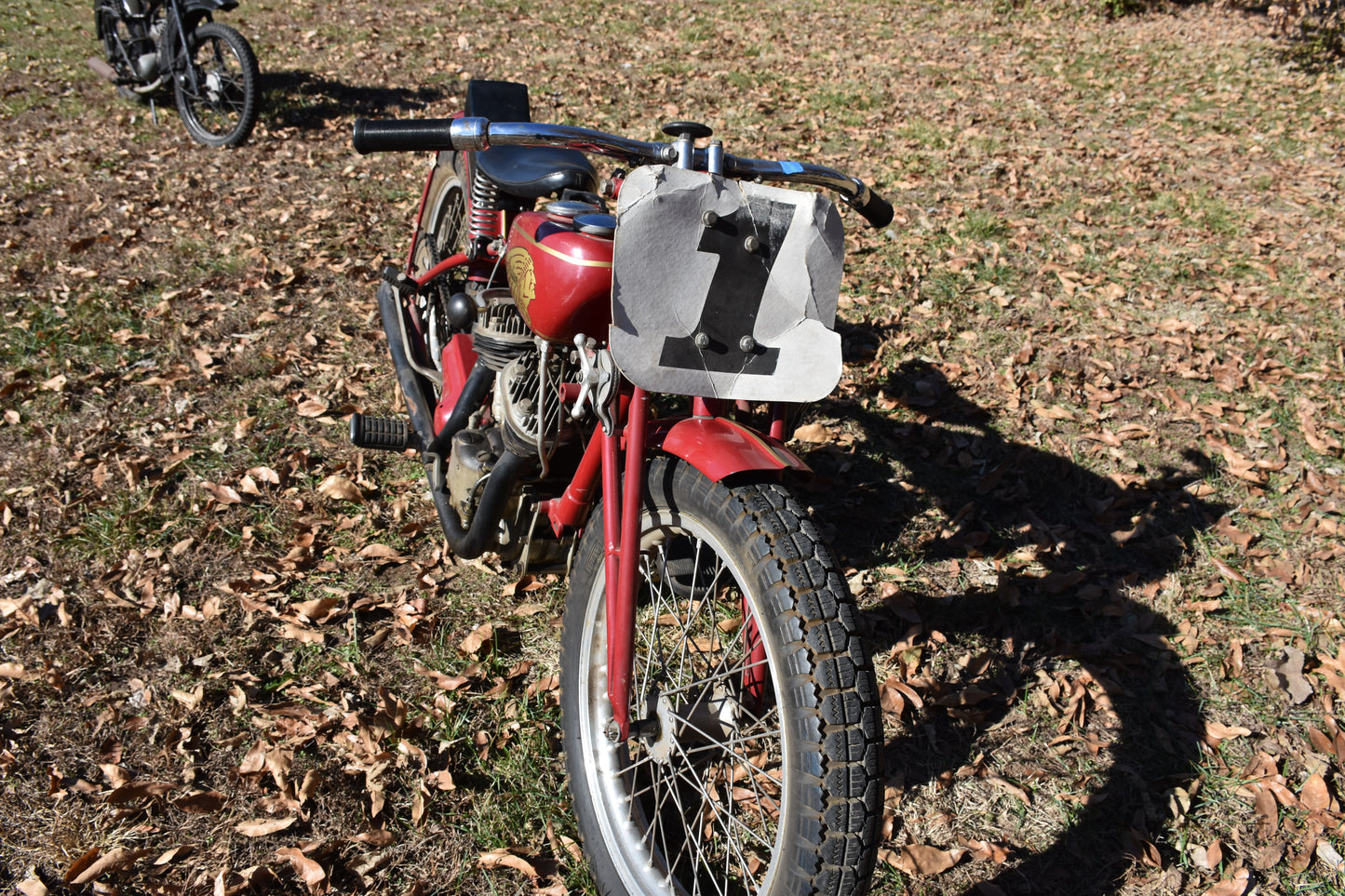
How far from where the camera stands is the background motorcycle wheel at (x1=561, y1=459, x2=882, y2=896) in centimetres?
170

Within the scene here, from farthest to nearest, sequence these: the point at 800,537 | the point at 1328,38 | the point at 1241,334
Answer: the point at 1328,38, the point at 1241,334, the point at 800,537

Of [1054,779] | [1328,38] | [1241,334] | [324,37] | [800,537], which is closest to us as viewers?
[800,537]

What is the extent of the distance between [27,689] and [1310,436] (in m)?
5.56

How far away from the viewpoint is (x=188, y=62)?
7.64m

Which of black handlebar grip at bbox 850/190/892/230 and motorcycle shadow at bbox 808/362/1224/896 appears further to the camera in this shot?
motorcycle shadow at bbox 808/362/1224/896

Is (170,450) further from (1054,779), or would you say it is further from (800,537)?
(1054,779)

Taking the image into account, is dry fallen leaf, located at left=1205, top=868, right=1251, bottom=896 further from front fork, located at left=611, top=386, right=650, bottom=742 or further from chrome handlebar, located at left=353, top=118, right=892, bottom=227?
chrome handlebar, located at left=353, top=118, right=892, bottom=227

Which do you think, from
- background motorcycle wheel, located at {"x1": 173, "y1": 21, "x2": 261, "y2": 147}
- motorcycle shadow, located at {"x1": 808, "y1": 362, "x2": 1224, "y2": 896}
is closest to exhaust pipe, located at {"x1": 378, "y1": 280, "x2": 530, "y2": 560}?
motorcycle shadow, located at {"x1": 808, "y1": 362, "x2": 1224, "y2": 896}

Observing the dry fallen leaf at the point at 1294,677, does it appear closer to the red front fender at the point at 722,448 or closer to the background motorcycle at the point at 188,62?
the red front fender at the point at 722,448

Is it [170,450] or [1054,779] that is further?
[170,450]

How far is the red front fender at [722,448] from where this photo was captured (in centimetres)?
192

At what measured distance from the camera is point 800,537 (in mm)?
1819

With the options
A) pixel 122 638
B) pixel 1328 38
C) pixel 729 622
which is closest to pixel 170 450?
pixel 122 638

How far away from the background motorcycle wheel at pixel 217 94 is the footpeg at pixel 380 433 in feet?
16.9
